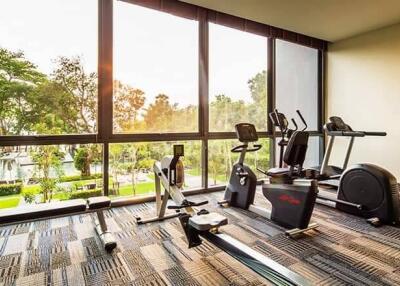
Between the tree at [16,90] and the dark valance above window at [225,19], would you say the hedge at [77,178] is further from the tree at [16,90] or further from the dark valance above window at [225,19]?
the dark valance above window at [225,19]

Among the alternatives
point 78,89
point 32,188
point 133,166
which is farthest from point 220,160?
point 32,188

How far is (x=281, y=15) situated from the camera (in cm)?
424

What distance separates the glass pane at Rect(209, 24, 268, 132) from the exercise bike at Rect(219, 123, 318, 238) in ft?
3.80

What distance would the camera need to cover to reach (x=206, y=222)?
215 cm

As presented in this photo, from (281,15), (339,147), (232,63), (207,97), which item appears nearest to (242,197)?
(207,97)

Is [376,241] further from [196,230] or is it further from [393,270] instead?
[196,230]

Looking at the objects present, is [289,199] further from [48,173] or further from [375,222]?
[48,173]

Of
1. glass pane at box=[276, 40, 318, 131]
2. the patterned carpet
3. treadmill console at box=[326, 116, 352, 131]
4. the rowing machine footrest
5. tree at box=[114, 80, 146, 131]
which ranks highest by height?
glass pane at box=[276, 40, 318, 131]

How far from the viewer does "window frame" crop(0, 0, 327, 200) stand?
355 centimetres

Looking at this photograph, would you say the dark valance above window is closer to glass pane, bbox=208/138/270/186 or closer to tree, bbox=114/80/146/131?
tree, bbox=114/80/146/131

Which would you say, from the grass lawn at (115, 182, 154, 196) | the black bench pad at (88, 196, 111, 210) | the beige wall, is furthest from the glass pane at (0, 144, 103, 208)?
the beige wall

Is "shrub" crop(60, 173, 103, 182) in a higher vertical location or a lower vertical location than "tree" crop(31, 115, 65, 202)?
lower

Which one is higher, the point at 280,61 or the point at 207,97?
the point at 280,61

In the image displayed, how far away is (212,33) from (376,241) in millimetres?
3597
